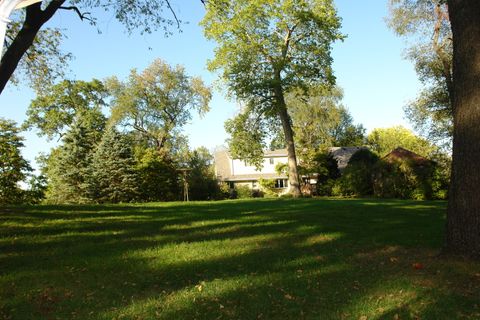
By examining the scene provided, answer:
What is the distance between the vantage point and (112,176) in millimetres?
35656

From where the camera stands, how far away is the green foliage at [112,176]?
35.7 m

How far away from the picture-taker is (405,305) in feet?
15.4

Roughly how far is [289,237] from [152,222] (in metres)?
4.62

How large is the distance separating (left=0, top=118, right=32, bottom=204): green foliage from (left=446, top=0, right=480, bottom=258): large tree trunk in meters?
30.0

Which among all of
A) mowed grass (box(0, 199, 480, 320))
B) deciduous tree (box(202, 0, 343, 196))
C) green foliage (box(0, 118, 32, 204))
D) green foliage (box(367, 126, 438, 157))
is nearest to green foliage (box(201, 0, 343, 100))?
deciduous tree (box(202, 0, 343, 196))

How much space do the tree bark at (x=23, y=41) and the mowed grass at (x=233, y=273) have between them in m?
3.98

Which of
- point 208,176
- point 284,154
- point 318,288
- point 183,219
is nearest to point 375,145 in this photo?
point 284,154

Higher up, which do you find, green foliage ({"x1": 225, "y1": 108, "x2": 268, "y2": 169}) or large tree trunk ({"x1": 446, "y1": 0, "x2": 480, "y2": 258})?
green foliage ({"x1": 225, "y1": 108, "x2": 268, "y2": 169})

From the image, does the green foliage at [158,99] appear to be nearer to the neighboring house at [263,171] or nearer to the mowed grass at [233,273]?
the neighboring house at [263,171]

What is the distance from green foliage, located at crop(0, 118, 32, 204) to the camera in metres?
28.9

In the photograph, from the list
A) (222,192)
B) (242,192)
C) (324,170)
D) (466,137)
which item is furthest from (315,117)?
(466,137)

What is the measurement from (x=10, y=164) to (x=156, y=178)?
13534mm

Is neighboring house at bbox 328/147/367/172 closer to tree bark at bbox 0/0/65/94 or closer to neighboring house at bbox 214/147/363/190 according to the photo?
neighboring house at bbox 214/147/363/190

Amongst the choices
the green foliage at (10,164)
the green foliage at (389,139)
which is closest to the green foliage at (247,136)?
the green foliage at (10,164)
